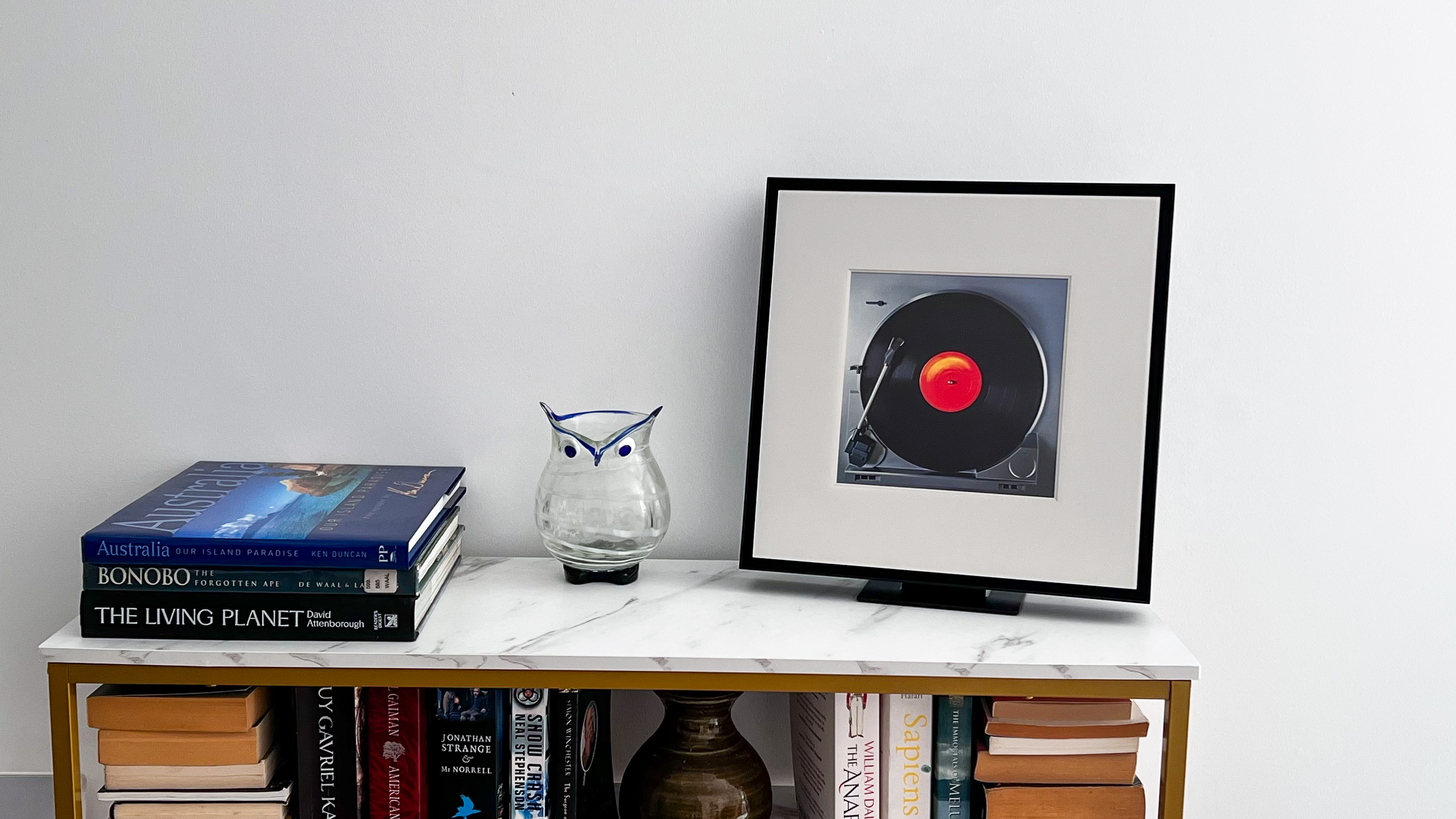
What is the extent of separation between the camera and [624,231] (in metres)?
1.19

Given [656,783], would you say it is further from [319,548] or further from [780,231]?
[780,231]

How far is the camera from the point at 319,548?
954 mm

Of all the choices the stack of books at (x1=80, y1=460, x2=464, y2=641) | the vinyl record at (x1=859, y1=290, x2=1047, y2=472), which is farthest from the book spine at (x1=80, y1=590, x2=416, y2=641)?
the vinyl record at (x1=859, y1=290, x2=1047, y2=472)

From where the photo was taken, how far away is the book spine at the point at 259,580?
957 mm

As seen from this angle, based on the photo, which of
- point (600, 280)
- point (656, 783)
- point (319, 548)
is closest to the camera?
point (319, 548)

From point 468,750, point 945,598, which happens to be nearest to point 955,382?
point 945,598

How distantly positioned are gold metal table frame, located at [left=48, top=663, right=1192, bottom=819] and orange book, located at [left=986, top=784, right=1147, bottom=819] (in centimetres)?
6

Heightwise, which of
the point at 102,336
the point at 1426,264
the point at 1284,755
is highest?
the point at 1426,264

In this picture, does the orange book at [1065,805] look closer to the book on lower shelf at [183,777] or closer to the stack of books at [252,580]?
the stack of books at [252,580]

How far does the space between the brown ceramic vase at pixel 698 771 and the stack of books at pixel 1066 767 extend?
0.24m

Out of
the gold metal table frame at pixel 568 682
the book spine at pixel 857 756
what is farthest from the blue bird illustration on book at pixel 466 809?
the book spine at pixel 857 756

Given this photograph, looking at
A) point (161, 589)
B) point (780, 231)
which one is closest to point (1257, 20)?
point (780, 231)

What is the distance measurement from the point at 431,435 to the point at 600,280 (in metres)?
0.26

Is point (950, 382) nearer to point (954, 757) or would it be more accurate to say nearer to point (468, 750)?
point (954, 757)
